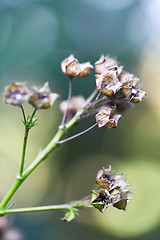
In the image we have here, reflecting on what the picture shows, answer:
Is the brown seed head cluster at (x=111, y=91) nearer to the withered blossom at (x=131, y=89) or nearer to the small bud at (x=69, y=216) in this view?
the withered blossom at (x=131, y=89)

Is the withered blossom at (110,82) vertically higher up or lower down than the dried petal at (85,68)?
lower down

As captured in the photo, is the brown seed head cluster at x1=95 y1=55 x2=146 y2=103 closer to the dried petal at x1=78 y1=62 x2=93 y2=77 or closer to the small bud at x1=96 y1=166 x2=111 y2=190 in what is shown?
the dried petal at x1=78 y1=62 x2=93 y2=77

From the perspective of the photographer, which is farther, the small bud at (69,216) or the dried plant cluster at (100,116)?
the small bud at (69,216)

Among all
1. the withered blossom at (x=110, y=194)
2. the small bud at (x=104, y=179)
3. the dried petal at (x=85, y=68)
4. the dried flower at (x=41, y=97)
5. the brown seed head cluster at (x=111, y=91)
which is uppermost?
the dried petal at (x=85, y=68)

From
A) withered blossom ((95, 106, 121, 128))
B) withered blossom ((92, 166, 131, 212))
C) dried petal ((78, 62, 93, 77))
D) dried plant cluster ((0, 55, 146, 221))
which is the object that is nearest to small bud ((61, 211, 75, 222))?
dried plant cluster ((0, 55, 146, 221))

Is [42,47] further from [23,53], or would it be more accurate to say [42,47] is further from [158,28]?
[158,28]

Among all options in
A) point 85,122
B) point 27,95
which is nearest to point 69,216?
point 27,95

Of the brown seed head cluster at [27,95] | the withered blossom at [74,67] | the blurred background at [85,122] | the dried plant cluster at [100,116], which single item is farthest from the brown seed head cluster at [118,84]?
the blurred background at [85,122]
